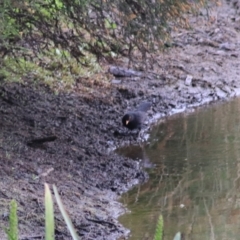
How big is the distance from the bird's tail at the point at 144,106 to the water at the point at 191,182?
1.16 ft

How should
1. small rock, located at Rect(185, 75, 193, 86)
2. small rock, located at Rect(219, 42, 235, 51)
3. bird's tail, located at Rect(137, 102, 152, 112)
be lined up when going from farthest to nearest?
1. small rock, located at Rect(219, 42, 235, 51)
2. small rock, located at Rect(185, 75, 193, 86)
3. bird's tail, located at Rect(137, 102, 152, 112)

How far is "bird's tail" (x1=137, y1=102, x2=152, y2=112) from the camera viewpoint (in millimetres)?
10255

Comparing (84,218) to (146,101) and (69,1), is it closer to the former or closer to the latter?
(69,1)

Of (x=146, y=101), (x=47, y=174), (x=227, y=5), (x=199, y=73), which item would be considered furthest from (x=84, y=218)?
(x=227, y=5)

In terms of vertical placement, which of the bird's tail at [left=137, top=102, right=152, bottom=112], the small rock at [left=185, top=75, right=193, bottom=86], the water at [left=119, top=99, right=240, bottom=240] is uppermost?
the small rock at [left=185, top=75, right=193, bottom=86]

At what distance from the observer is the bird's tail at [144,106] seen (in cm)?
1026

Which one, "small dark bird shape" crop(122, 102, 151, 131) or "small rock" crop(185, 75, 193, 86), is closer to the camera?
"small dark bird shape" crop(122, 102, 151, 131)

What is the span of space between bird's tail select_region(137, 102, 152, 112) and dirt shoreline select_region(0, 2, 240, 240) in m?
0.28

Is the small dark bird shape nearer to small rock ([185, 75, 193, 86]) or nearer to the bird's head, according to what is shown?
the bird's head

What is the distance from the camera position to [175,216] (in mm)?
6055

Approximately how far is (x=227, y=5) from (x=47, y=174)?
1321cm

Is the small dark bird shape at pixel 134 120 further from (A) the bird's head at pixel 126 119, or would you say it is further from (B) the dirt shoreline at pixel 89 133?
(B) the dirt shoreline at pixel 89 133

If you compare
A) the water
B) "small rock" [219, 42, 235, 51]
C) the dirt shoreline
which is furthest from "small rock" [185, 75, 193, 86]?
"small rock" [219, 42, 235, 51]

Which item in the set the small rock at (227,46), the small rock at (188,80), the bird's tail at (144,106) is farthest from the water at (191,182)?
the small rock at (227,46)
